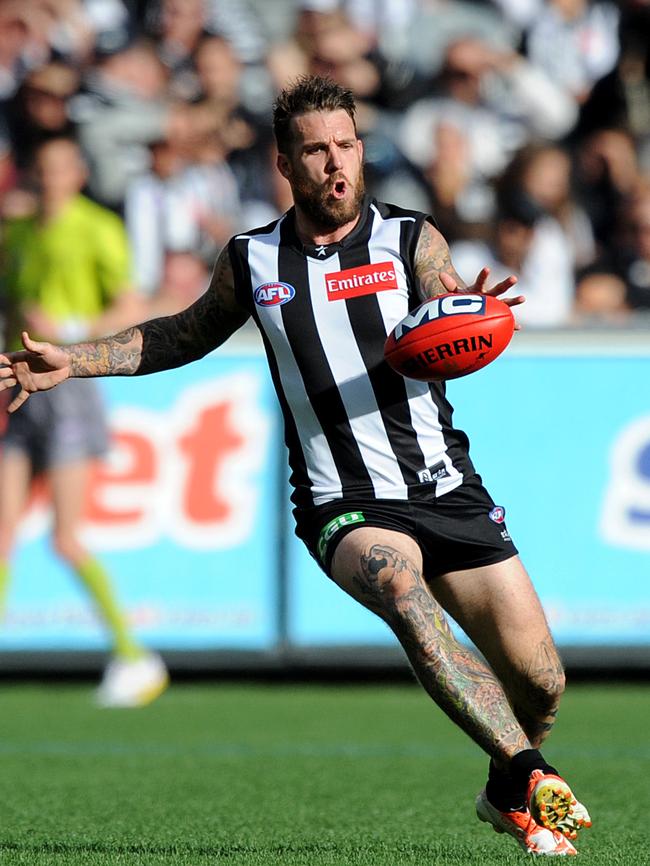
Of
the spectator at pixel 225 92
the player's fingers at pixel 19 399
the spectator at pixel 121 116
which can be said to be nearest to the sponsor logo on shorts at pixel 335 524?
the player's fingers at pixel 19 399

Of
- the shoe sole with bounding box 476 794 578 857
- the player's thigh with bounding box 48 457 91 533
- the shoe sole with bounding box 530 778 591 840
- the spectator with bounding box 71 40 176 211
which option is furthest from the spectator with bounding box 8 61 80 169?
the shoe sole with bounding box 530 778 591 840

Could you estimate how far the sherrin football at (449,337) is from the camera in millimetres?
4344

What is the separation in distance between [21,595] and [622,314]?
432 centimetres

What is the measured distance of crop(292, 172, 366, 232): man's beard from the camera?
471cm

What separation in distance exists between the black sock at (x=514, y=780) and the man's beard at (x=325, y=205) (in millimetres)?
1671

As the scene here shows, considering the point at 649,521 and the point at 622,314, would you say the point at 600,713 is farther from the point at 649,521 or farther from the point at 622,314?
the point at 622,314

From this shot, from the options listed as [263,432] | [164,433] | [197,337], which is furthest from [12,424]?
[197,337]

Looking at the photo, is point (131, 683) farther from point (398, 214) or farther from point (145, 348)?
point (398, 214)

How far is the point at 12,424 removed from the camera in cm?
917

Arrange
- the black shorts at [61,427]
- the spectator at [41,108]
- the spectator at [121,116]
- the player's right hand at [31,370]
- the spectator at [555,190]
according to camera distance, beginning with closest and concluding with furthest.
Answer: the player's right hand at [31,370], the black shorts at [61,427], the spectator at [41,108], the spectator at [555,190], the spectator at [121,116]

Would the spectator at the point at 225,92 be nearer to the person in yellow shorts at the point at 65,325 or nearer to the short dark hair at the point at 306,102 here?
the person in yellow shorts at the point at 65,325

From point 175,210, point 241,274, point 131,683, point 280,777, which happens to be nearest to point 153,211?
point 175,210

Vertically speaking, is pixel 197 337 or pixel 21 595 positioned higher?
pixel 197 337

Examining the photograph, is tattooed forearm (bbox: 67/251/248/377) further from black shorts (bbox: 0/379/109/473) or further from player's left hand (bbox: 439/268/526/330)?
black shorts (bbox: 0/379/109/473)
